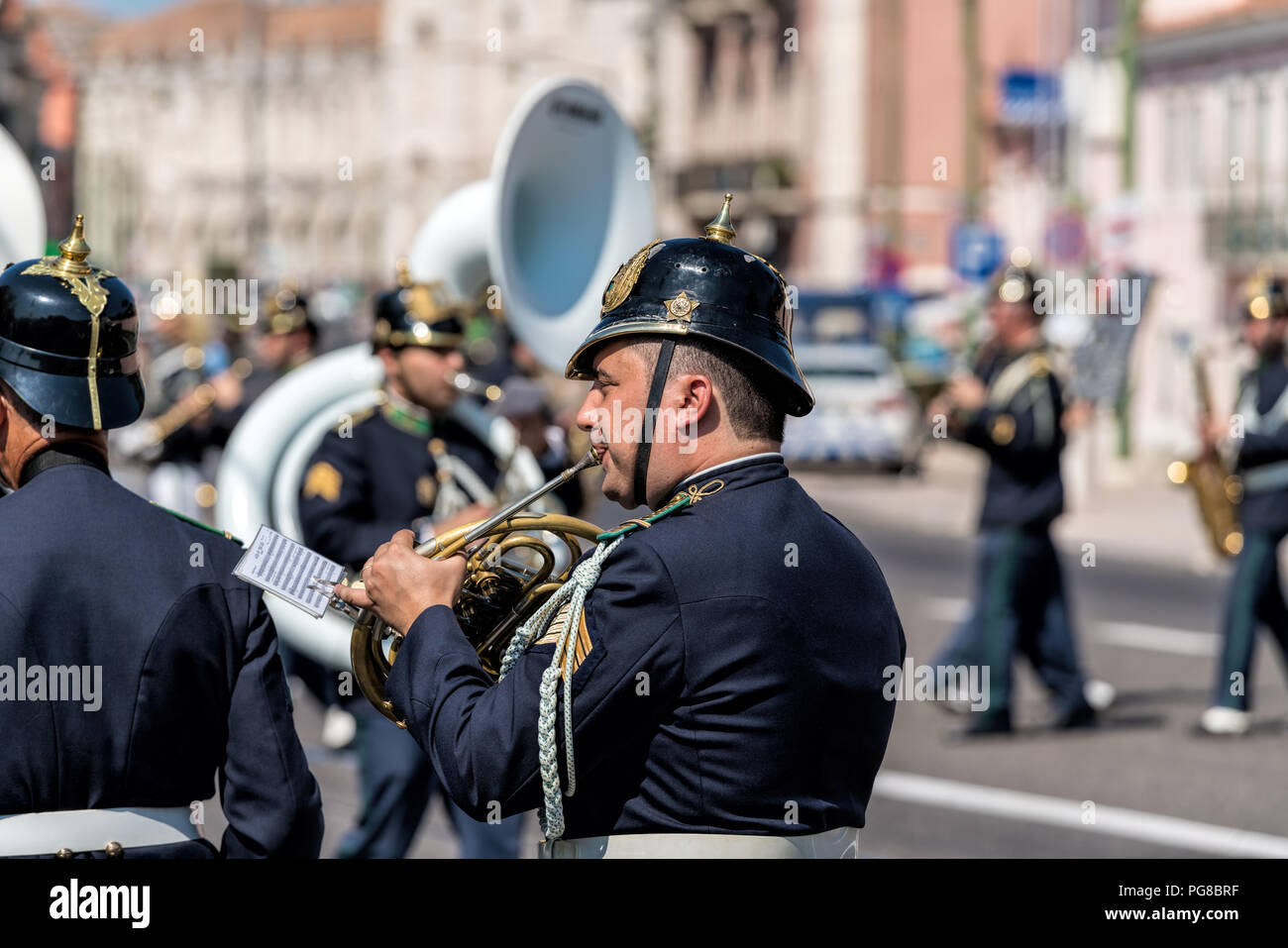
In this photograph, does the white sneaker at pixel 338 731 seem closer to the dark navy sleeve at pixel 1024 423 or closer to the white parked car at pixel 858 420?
the dark navy sleeve at pixel 1024 423

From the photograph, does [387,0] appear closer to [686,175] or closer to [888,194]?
[686,175]

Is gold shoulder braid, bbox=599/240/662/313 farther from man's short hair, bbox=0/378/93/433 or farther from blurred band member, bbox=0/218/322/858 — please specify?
man's short hair, bbox=0/378/93/433

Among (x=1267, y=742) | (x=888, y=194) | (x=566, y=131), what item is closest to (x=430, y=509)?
(x=566, y=131)

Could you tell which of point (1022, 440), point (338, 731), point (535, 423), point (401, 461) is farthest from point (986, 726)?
point (401, 461)

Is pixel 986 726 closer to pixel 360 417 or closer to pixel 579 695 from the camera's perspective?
pixel 360 417

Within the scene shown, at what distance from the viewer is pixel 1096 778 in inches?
317

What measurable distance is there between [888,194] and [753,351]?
45.2m

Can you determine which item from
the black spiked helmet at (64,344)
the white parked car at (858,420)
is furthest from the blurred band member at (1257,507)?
the white parked car at (858,420)

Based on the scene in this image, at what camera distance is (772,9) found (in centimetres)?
5259

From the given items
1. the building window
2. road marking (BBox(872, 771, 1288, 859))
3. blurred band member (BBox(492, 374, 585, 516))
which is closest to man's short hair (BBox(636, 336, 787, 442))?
blurred band member (BBox(492, 374, 585, 516))

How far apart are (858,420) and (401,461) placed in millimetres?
16517

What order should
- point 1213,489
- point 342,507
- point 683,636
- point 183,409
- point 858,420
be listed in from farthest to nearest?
point 858,420 < point 183,409 < point 1213,489 < point 342,507 < point 683,636

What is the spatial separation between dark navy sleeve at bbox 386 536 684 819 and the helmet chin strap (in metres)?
0.16

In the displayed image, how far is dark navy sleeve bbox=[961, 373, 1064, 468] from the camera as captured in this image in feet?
28.8
